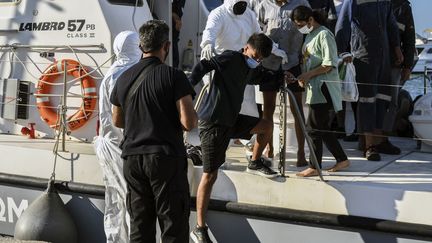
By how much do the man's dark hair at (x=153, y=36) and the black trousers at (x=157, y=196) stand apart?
58 centimetres

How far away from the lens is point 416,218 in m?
3.44

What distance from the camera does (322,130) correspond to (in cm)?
402

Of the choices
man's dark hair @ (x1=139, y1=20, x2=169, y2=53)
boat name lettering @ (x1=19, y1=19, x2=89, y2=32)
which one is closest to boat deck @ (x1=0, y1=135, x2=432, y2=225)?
boat name lettering @ (x1=19, y1=19, x2=89, y2=32)

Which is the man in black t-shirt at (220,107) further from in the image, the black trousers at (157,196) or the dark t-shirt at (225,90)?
the black trousers at (157,196)

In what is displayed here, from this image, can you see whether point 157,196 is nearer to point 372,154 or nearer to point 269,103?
point 269,103

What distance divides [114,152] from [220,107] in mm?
801

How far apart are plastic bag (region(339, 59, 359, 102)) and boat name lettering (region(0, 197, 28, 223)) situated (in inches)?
96.7

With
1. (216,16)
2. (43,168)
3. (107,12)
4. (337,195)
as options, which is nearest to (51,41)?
(107,12)

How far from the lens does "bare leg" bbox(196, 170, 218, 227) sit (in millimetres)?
3771

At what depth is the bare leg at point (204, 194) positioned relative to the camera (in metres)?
3.77

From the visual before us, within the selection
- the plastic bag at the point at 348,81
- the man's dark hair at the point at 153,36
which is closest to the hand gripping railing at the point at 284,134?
the plastic bag at the point at 348,81

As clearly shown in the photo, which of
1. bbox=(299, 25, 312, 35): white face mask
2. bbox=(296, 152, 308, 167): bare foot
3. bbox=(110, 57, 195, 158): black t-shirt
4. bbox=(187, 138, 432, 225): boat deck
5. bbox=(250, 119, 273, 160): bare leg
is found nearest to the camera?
bbox=(110, 57, 195, 158): black t-shirt

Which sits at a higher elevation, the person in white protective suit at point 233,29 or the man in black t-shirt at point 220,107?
the person in white protective suit at point 233,29

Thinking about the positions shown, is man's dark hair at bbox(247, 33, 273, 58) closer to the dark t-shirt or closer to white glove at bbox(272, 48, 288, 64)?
the dark t-shirt
